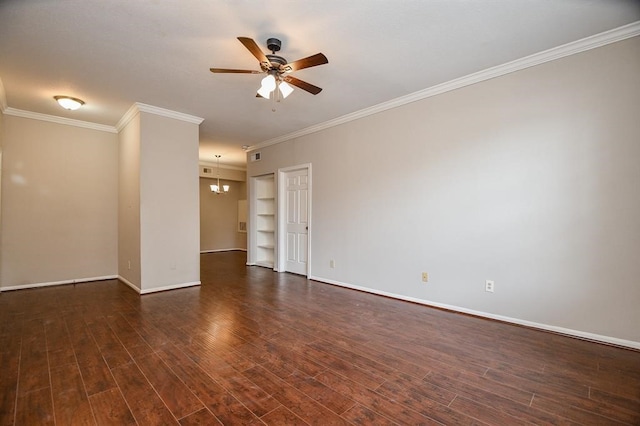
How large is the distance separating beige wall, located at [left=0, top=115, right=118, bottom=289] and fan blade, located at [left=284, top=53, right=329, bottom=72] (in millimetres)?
4628

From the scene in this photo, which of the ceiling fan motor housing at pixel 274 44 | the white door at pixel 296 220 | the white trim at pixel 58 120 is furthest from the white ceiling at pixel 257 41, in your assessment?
the white door at pixel 296 220

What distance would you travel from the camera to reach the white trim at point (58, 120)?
450 centimetres

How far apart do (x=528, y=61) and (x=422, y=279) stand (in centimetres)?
273

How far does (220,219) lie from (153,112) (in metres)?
5.73

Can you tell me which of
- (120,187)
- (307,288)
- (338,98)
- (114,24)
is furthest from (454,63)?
(120,187)

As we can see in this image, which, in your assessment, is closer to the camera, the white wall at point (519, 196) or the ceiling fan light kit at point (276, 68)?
the ceiling fan light kit at point (276, 68)

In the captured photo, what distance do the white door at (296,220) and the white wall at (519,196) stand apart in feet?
4.60

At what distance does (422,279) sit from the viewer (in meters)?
3.80

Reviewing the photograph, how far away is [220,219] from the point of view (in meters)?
9.72

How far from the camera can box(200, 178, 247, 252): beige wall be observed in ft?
30.7

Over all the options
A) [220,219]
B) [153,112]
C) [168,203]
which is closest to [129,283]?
[168,203]

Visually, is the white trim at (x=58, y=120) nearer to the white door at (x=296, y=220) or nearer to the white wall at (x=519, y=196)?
the white door at (x=296, y=220)

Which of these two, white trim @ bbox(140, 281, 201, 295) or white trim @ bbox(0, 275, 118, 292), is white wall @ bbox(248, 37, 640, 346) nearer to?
white trim @ bbox(140, 281, 201, 295)

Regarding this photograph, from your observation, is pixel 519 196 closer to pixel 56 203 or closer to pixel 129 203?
pixel 129 203
